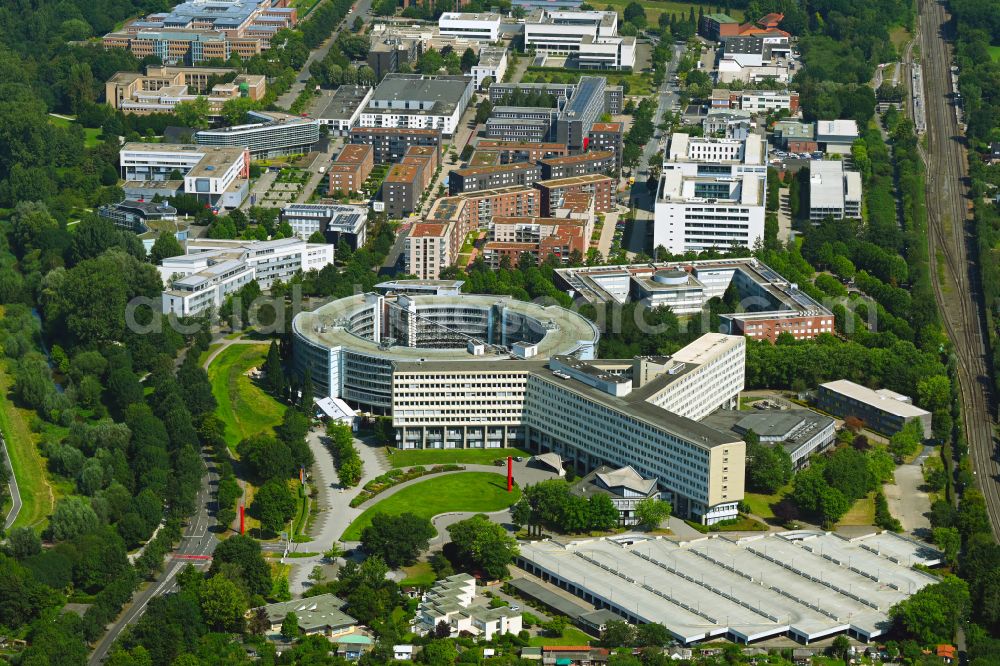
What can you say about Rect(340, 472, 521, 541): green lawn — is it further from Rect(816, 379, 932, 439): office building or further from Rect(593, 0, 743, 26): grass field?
Rect(593, 0, 743, 26): grass field

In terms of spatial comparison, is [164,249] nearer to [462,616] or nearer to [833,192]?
[833,192]

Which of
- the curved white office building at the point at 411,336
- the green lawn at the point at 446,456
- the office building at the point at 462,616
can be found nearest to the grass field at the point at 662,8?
the curved white office building at the point at 411,336

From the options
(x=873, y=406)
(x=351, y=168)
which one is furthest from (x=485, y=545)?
(x=351, y=168)

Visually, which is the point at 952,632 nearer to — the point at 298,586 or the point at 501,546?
the point at 501,546

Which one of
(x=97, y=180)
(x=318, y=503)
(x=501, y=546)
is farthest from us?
(x=97, y=180)

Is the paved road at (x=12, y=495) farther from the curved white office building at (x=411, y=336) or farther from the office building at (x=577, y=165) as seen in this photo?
the office building at (x=577, y=165)

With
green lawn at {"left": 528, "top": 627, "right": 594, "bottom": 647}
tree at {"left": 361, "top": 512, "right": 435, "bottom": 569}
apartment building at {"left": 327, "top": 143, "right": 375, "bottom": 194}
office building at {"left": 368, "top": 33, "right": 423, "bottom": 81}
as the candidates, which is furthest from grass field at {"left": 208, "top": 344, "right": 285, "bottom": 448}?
office building at {"left": 368, "top": 33, "right": 423, "bottom": 81}

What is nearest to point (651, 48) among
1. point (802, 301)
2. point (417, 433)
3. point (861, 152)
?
point (861, 152)
